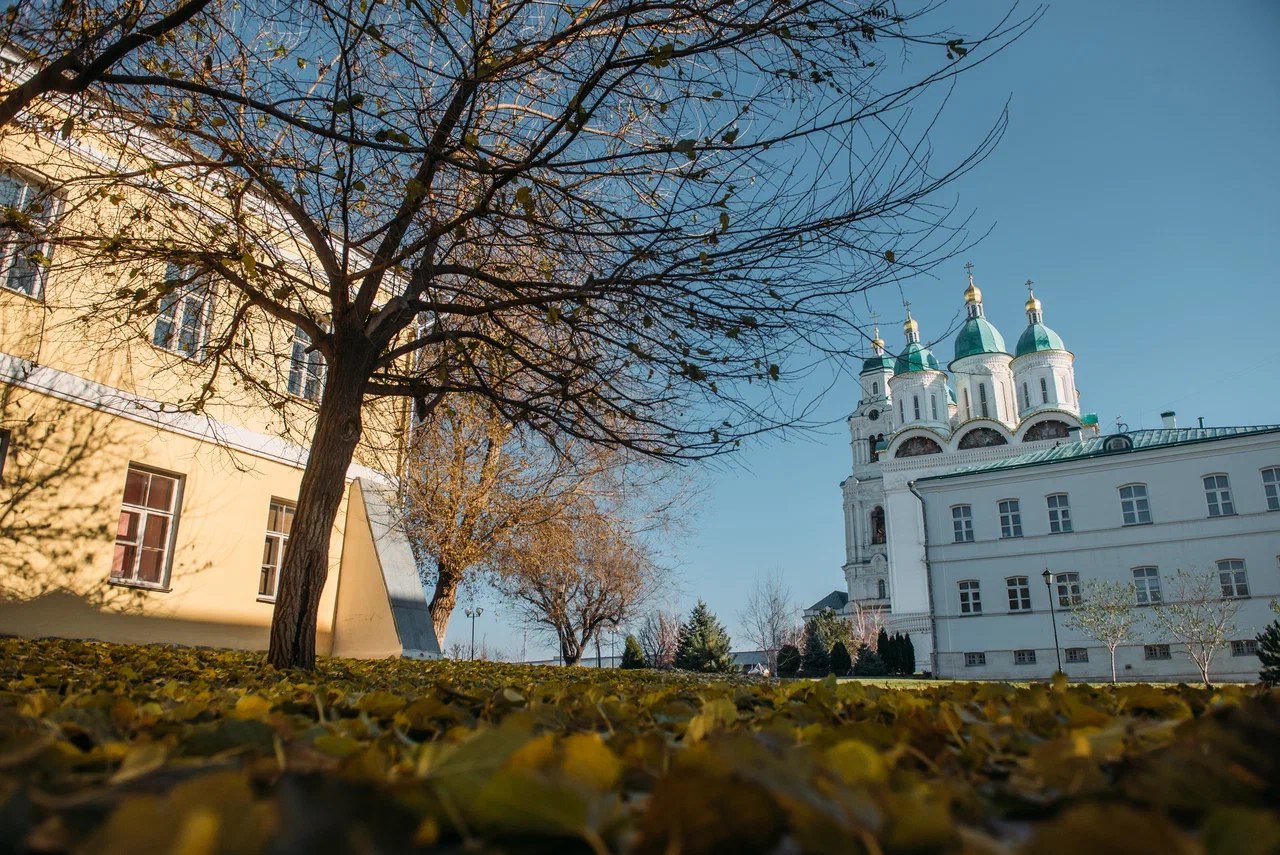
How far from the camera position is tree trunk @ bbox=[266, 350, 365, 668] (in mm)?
6031

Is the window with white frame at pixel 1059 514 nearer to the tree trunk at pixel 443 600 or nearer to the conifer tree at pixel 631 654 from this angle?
the conifer tree at pixel 631 654

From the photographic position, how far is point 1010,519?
3400cm

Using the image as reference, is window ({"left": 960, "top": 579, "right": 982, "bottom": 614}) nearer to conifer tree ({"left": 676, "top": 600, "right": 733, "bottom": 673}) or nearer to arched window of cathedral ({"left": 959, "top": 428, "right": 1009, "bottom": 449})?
conifer tree ({"left": 676, "top": 600, "right": 733, "bottom": 673})

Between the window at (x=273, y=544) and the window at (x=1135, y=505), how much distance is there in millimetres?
30915

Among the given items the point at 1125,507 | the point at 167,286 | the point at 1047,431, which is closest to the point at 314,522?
the point at 167,286

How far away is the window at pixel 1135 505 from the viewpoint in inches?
1243

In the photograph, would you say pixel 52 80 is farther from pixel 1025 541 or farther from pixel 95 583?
pixel 1025 541

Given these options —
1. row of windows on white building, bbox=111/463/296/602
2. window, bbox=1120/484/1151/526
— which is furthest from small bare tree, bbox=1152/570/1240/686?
row of windows on white building, bbox=111/463/296/602

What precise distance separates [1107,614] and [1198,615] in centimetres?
299

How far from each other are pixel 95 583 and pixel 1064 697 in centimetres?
1156

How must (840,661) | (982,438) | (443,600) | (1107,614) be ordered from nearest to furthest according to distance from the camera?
(443,600), (1107,614), (840,661), (982,438)

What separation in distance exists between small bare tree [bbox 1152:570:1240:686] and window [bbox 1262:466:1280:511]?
3191 mm

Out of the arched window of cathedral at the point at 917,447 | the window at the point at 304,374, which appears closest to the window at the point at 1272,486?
the arched window of cathedral at the point at 917,447

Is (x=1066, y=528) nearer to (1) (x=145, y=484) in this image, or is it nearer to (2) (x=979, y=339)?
(2) (x=979, y=339)
